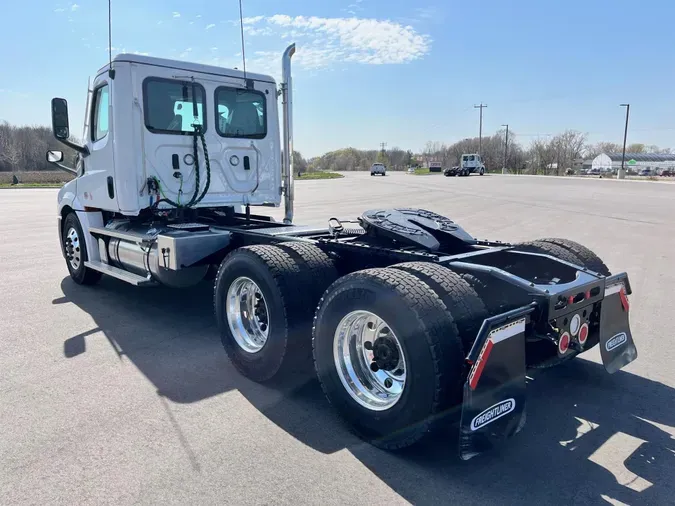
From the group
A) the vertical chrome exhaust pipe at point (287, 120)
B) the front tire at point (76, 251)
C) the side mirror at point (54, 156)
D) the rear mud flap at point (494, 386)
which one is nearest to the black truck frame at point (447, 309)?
the rear mud flap at point (494, 386)

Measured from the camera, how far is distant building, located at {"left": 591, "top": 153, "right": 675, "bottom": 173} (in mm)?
111625

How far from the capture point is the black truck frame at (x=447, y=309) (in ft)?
9.27

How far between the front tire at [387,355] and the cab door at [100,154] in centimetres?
417

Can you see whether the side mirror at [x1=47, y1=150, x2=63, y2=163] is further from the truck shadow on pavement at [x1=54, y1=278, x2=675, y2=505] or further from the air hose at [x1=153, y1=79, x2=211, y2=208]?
the truck shadow on pavement at [x1=54, y1=278, x2=675, y2=505]

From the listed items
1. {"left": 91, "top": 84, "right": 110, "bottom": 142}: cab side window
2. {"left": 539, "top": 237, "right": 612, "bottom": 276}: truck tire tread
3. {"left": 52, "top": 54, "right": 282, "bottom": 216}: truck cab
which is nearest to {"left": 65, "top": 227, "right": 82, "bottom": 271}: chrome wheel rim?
{"left": 52, "top": 54, "right": 282, "bottom": 216}: truck cab

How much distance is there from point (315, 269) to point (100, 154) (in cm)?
403

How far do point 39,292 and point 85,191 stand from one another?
5.12 ft

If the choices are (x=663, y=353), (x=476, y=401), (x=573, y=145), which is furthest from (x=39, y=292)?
(x=573, y=145)

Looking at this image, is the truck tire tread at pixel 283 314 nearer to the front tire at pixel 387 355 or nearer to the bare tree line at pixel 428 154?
the front tire at pixel 387 355

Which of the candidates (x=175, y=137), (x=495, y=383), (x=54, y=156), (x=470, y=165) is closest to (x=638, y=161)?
(x=470, y=165)

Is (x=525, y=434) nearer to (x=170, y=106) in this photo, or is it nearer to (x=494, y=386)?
(x=494, y=386)

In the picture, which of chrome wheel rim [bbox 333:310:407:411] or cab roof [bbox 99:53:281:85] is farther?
cab roof [bbox 99:53:281:85]

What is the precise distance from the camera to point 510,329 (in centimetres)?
287

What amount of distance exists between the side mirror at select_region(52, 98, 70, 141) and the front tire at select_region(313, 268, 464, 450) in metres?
4.76
